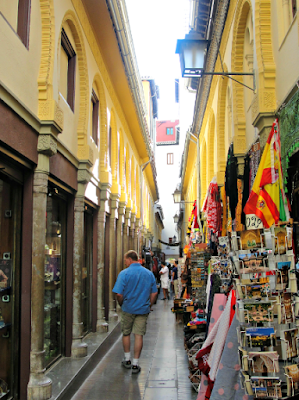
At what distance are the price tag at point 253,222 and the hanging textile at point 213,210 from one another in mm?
4440

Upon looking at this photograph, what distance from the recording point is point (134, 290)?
7035 millimetres

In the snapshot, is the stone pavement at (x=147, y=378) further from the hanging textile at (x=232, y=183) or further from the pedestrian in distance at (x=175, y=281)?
the pedestrian in distance at (x=175, y=281)

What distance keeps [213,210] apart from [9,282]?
5395 mm

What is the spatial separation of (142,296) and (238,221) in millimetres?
1960

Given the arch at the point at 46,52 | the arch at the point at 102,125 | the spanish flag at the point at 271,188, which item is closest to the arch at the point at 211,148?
the arch at the point at 102,125

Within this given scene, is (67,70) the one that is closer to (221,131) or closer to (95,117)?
(95,117)

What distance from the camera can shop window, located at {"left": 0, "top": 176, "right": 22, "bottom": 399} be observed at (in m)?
4.78

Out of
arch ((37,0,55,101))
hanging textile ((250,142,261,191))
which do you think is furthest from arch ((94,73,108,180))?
hanging textile ((250,142,261,191))

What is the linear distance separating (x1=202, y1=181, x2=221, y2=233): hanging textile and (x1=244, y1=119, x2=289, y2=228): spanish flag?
421 cm

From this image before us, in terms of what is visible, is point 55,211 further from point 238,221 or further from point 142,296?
point 238,221

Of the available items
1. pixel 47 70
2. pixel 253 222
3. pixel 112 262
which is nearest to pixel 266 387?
pixel 253 222

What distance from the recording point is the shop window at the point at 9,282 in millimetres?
4781

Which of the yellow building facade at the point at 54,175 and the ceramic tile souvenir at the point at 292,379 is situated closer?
the ceramic tile souvenir at the point at 292,379

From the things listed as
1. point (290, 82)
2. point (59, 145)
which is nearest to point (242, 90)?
point (290, 82)
